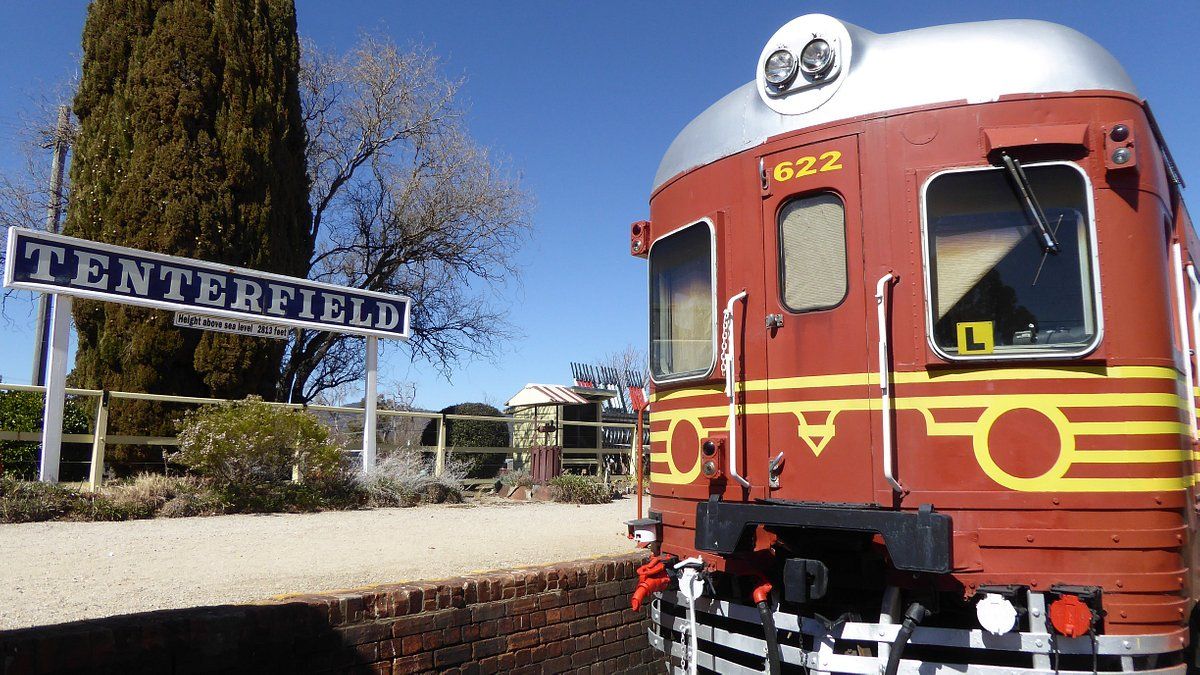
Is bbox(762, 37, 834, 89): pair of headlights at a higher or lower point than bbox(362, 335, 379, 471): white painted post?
higher

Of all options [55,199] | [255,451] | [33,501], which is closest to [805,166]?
[33,501]

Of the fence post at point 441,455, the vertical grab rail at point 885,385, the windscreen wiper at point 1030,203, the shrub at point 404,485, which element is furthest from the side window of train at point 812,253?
the fence post at point 441,455

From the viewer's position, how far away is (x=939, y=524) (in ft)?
11.7

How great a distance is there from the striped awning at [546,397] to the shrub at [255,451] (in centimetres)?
667

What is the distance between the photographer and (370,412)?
1258 centimetres

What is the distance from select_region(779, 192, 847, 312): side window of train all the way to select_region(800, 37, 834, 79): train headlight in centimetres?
61

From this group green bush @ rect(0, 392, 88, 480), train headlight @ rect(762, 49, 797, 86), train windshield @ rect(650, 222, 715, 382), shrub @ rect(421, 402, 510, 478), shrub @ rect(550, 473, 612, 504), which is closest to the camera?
train headlight @ rect(762, 49, 797, 86)

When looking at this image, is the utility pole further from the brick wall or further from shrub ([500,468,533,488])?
the brick wall

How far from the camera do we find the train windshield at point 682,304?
4859mm

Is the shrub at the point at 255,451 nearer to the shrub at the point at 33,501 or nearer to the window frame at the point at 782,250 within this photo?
the shrub at the point at 33,501

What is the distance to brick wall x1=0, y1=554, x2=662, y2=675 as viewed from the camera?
3484 millimetres

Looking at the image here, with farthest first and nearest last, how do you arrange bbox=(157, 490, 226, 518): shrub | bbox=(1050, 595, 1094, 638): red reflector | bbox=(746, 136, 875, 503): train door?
bbox=(157, 490, 226, 518): shrub
bbox=(746, 136, 875, 503): train door
bbox=(1050, 595, 1094, 638): red reflector

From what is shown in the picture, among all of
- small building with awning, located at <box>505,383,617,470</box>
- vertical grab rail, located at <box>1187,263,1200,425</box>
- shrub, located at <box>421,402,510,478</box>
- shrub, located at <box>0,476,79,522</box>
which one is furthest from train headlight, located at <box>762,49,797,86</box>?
small building with awning, located at <box>505,383,617,470</box>

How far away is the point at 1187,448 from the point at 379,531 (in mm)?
6975
